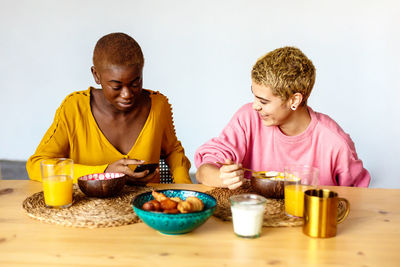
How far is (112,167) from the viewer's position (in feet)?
4.54

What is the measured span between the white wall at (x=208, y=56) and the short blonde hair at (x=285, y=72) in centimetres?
198

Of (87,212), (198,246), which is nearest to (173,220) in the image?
(198,246)

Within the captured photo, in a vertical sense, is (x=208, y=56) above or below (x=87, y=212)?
above

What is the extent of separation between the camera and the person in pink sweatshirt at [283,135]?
1.45 metres

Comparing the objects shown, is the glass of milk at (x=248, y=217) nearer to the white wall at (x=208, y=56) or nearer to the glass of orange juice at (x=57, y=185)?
the glass of orange juice at (x=57, y=185)

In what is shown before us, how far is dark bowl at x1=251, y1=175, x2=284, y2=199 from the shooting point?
1.22 metres

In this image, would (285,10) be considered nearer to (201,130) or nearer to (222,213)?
(201,130)

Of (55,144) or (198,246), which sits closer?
(198,246)

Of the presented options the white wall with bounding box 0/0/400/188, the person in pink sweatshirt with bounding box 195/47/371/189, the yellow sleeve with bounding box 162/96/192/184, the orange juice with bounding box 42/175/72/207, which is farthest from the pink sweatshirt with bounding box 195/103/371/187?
the white wall with bounding box 0/0/400/188

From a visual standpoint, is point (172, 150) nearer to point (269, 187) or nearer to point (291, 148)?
point (291, 148)

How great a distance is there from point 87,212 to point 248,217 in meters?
0.46

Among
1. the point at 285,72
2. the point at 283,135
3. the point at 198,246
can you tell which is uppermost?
the point at 285,72

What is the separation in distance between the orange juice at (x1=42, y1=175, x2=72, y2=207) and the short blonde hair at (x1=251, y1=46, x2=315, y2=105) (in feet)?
2.50

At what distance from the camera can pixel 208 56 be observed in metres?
3.53
